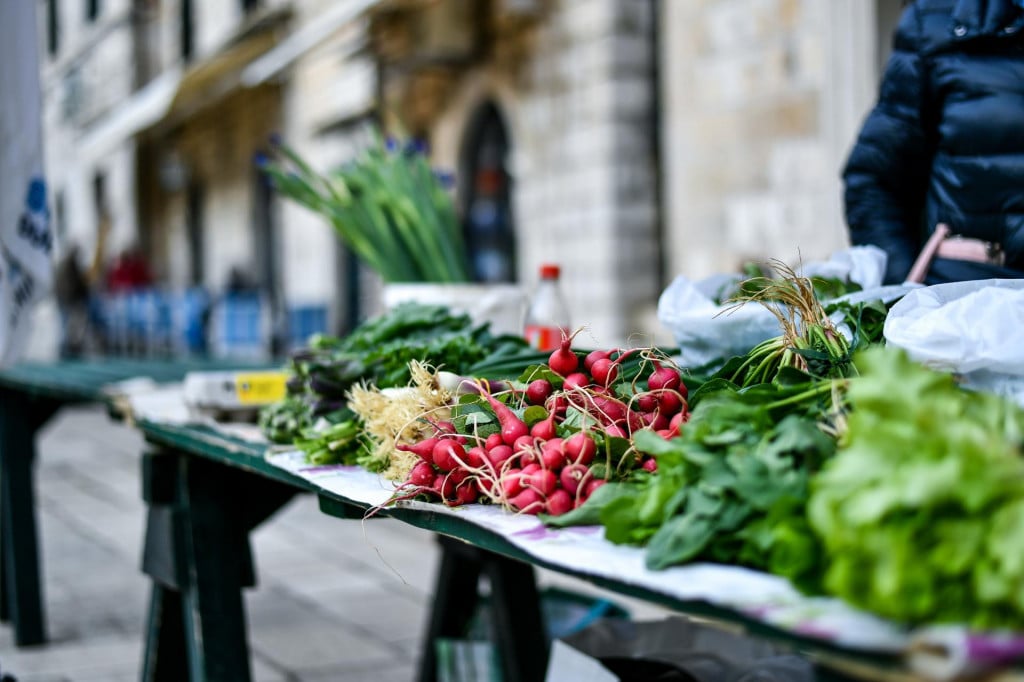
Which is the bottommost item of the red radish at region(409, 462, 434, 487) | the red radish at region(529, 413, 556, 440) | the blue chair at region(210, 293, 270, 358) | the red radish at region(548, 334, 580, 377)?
the blue chair at region(210, 293, 270, 358)

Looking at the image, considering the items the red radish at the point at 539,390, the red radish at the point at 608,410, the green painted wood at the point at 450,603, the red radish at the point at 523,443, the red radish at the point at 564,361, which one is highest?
the red radish at the point at 564,361

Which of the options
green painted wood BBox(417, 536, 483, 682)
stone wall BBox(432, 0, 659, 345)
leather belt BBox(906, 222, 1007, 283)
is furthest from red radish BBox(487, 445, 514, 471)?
stone wall BBox(432, 0, 659, 345)

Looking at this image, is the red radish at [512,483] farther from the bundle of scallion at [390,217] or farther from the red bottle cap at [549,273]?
the bundle of scallion at [390,217]

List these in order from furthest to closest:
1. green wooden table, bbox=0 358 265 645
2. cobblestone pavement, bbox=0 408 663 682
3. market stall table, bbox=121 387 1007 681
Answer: green wooden table, bbox=0 358 265 645
cobblestone pavement, bbox=0 408 663 682
market stall table, bbox=121 387 1007 681

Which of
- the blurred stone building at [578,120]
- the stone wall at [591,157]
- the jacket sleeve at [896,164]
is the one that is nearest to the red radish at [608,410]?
the jacket sleeve at [896,164]

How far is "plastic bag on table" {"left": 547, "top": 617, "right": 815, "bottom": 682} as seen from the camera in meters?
2.29

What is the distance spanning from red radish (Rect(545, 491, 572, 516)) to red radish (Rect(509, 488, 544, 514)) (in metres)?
0.01

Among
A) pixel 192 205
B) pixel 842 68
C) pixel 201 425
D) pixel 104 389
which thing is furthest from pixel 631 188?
pixel 192 205

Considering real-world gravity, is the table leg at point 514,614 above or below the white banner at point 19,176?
below

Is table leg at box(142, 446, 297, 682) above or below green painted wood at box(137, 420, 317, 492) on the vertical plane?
below

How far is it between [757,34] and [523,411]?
573cm

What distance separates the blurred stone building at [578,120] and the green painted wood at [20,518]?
180 cm

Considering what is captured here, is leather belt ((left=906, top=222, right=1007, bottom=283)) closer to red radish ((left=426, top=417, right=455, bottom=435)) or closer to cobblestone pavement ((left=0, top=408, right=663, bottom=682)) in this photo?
red radish ((left=426, top=417, right=455, bottom=435))

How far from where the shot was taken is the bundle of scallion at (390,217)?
11.1 feet
